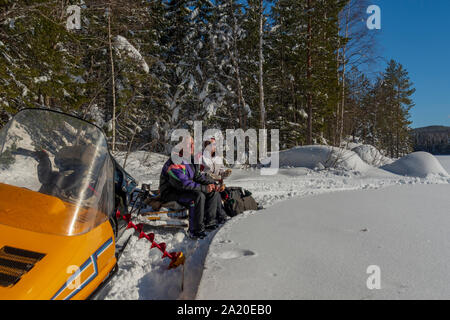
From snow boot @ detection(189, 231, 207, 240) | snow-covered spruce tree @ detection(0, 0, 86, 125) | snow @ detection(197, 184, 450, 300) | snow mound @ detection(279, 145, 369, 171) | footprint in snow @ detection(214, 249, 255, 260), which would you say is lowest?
snow boot @ detection(189, 231, 207, 240)

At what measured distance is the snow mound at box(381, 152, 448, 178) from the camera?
9.29m

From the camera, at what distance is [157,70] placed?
1535 cm

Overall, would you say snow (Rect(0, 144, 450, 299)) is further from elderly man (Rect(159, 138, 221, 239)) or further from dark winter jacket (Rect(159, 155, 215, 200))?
dark winter jacket (Rect(159, 155, 215, 200))

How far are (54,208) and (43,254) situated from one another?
1.25ft

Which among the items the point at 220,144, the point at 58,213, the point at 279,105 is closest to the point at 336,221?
the point at 58,213

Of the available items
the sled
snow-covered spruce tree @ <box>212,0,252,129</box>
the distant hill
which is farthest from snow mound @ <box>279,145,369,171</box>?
the distant hill

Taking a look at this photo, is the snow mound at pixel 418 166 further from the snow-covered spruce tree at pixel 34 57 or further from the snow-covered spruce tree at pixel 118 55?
the snow-covered spruce tree at pixel 34 57

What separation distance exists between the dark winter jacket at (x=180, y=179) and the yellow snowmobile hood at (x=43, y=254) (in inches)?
68.1

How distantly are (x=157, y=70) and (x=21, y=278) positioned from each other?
15.4 meters

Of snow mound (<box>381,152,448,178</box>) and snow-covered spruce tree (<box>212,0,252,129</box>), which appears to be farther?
snow-covered spruce tree (<box>212,0,252,129</box>)

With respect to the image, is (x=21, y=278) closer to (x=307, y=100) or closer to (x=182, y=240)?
(x=182, y=240)

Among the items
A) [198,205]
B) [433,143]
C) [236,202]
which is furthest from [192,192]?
[433,143]

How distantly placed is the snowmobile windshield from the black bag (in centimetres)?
252

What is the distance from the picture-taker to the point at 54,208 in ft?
5.96
